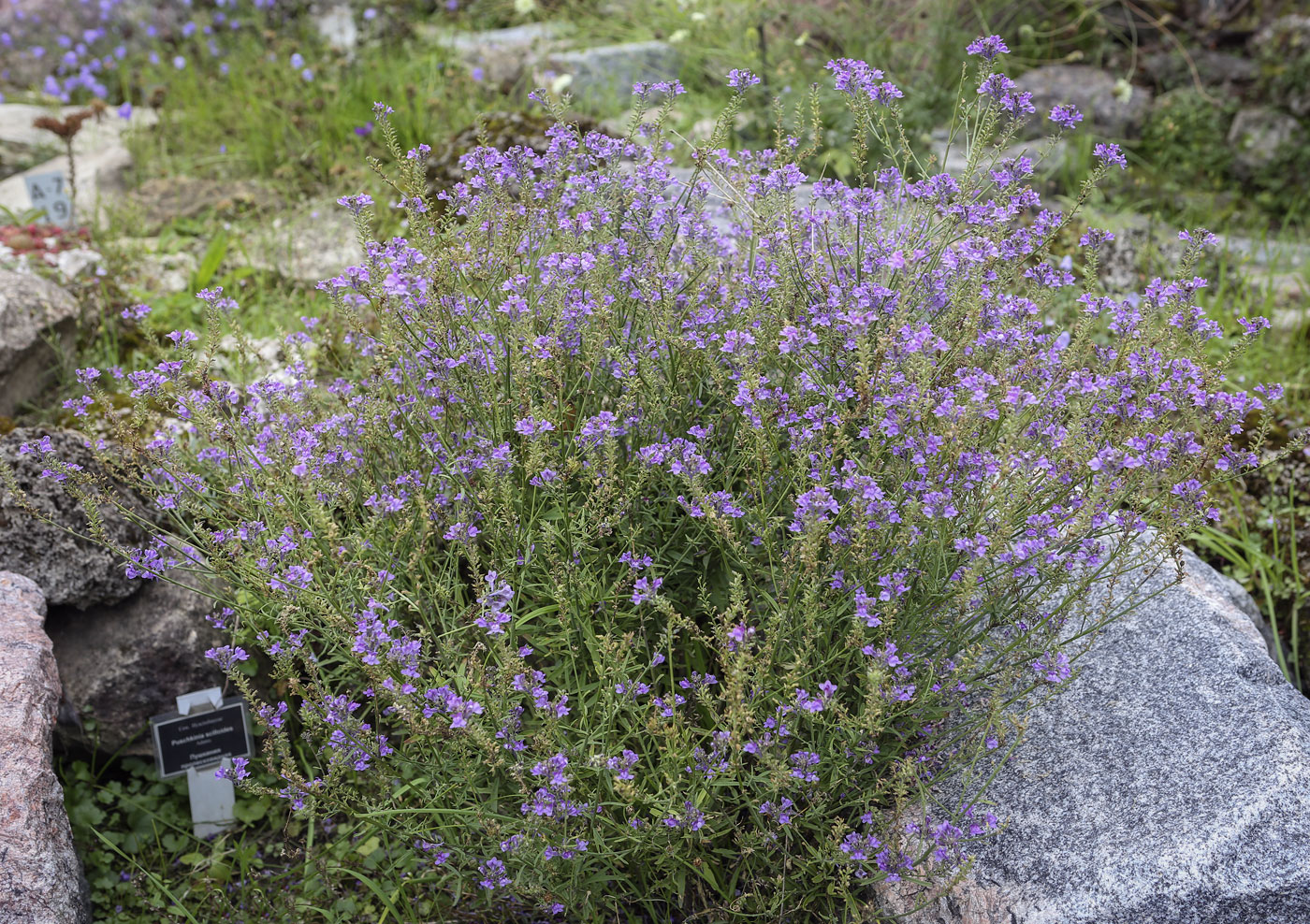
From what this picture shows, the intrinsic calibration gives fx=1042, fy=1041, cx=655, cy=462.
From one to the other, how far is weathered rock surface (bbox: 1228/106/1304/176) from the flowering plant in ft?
14.6

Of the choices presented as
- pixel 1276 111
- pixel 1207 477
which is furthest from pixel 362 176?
pixel 1276 111

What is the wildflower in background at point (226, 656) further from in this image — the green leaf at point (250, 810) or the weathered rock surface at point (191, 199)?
the weathered rock surface at point (191, 199)

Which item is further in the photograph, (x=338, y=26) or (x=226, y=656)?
(x=338, y=26)

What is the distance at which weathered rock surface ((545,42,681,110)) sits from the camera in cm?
671

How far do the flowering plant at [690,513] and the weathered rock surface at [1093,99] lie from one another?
423 centimetres

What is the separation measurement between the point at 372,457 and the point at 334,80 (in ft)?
15.8

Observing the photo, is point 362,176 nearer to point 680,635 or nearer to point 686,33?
point 686,33

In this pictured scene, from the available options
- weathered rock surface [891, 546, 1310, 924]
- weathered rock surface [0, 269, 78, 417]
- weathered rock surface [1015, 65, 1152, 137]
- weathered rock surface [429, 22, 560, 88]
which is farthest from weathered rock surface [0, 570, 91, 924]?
weathered rock surface [1015, 65, 1152, 137]

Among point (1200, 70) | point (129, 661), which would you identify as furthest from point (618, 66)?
point (129, 661)

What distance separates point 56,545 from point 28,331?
1.41 m

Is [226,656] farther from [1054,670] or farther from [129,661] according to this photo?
[1054,670]

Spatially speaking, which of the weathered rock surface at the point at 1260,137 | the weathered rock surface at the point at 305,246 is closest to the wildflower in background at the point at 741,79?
the weathered rock surface at the point at 305,246

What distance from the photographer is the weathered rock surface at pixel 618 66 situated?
671cm

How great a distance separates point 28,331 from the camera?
12.5 feet
